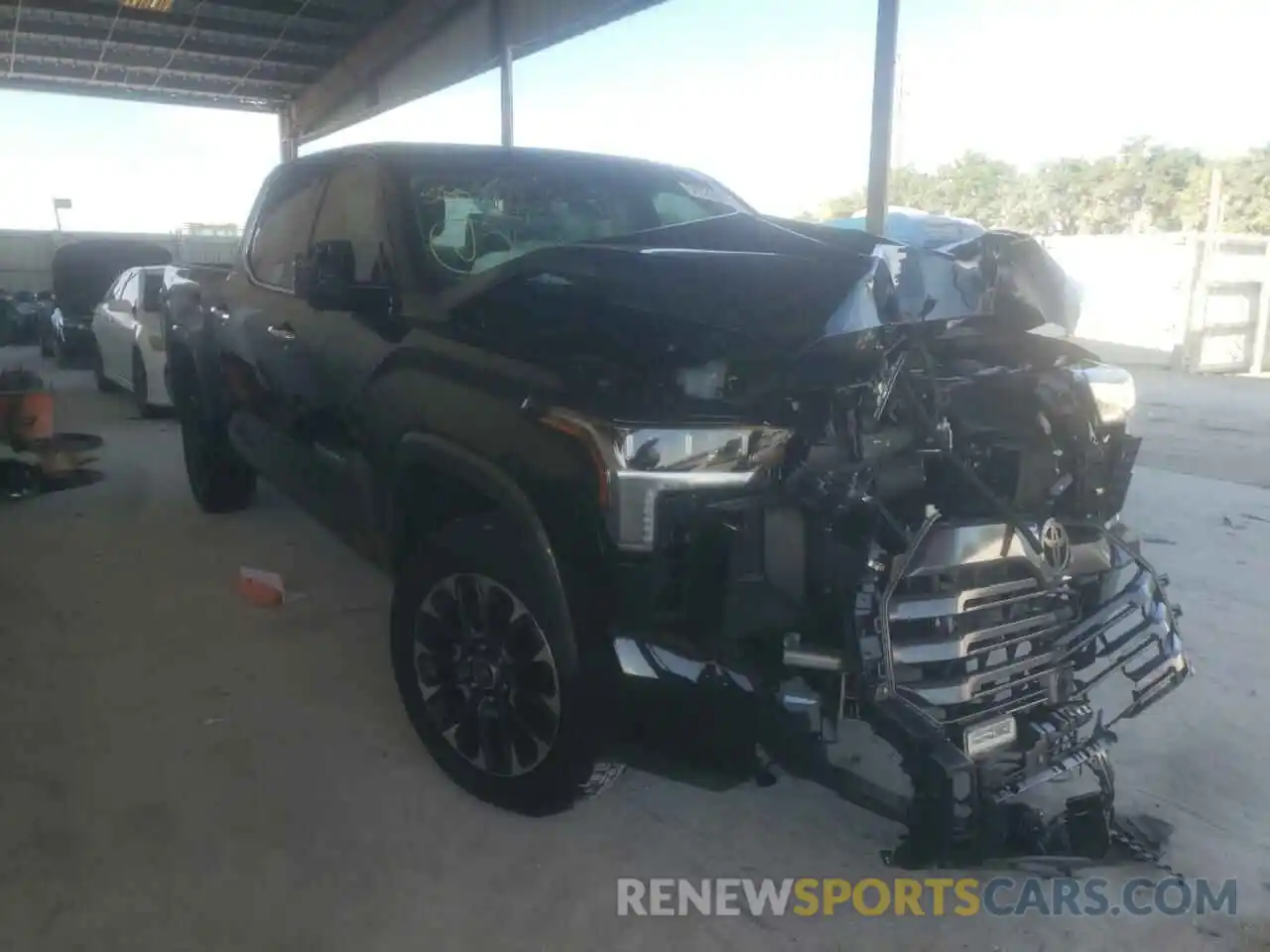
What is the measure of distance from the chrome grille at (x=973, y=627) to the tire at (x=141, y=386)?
871 cm

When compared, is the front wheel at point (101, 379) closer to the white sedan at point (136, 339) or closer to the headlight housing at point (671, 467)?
the white sedan at point (136, 339)

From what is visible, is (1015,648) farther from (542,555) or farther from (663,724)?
(542,555)

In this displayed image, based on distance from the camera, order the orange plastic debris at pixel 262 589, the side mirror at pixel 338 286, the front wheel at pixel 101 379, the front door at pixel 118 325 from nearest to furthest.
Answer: the side mirror at pixel 338 286, the orange plastic debris at pixel 262 589, the front door at pixel 118 325, the front wheel at pixel 101 379

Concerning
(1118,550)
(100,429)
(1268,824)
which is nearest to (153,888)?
(1118,550)

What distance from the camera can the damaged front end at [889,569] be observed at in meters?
2.17

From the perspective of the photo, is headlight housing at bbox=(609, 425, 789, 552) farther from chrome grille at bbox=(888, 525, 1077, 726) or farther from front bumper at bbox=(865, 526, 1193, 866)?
front bumper at bbox=(865, 526, 1193, 866)

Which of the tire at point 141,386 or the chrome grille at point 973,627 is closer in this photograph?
the chrome grille at point 973,627

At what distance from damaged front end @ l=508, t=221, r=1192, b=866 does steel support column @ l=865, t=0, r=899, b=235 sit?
4501 mm

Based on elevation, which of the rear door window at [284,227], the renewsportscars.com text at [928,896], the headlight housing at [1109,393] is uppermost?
the rear door window at [284,227]

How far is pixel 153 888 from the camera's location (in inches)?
97.0

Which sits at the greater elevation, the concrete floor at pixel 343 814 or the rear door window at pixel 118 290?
the rear door window at pixel 118 290

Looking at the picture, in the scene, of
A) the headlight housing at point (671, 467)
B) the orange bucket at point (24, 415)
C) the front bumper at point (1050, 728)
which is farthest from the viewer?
the orange bucket at point (24, 415)

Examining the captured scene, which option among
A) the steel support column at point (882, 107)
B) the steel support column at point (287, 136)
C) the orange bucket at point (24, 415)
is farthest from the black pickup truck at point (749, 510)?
the steel support column at point (287, 136)

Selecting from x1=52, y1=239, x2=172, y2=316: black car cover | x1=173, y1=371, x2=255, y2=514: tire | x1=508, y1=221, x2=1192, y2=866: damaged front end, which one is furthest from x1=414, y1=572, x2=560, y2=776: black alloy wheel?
x1=52, y1=239, x2=172, y2=316: black car cover
